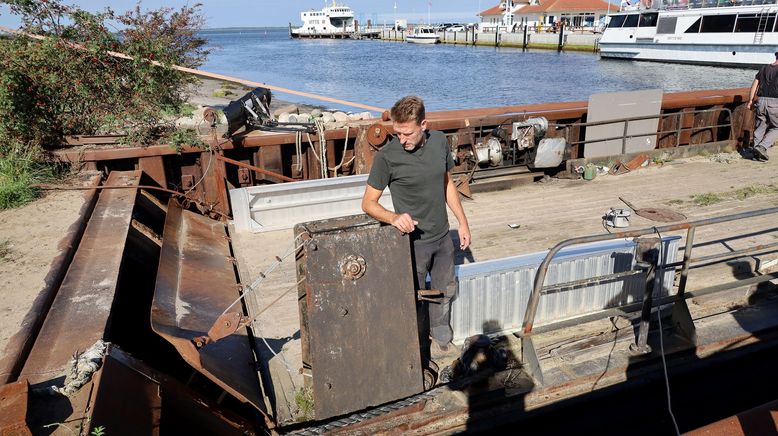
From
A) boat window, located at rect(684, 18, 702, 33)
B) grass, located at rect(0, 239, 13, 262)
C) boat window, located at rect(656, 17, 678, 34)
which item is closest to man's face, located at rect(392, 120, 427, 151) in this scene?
grass, located at rect(0, 239, 13, 262)

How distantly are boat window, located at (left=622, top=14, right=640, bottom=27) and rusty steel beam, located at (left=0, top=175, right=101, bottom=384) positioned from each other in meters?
52.5

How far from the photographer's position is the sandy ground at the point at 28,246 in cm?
409

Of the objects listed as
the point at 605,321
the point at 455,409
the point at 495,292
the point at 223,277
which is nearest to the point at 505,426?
the point at 455,409

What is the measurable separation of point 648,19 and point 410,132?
5204cm

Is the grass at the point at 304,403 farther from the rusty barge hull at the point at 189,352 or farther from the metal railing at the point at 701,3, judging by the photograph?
the metal railing at the point at 701,3

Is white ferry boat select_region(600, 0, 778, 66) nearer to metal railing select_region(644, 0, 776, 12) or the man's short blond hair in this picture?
metal railing select_region(644, 0, 776, 12)

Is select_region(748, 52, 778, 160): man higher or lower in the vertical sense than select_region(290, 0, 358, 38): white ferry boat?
lower

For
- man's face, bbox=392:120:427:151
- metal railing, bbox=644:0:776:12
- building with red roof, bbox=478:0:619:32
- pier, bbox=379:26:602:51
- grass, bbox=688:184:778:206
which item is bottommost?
grass, bbox=688:184:778:206

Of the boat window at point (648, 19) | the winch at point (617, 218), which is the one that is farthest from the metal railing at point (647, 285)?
the boat window at point (648, 19)

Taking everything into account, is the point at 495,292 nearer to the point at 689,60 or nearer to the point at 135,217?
the point at 135,217

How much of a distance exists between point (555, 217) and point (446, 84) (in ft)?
103

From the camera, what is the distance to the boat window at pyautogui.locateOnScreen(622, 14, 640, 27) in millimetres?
47938

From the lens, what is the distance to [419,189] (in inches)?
149

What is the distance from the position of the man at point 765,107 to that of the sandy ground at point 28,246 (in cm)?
1122
